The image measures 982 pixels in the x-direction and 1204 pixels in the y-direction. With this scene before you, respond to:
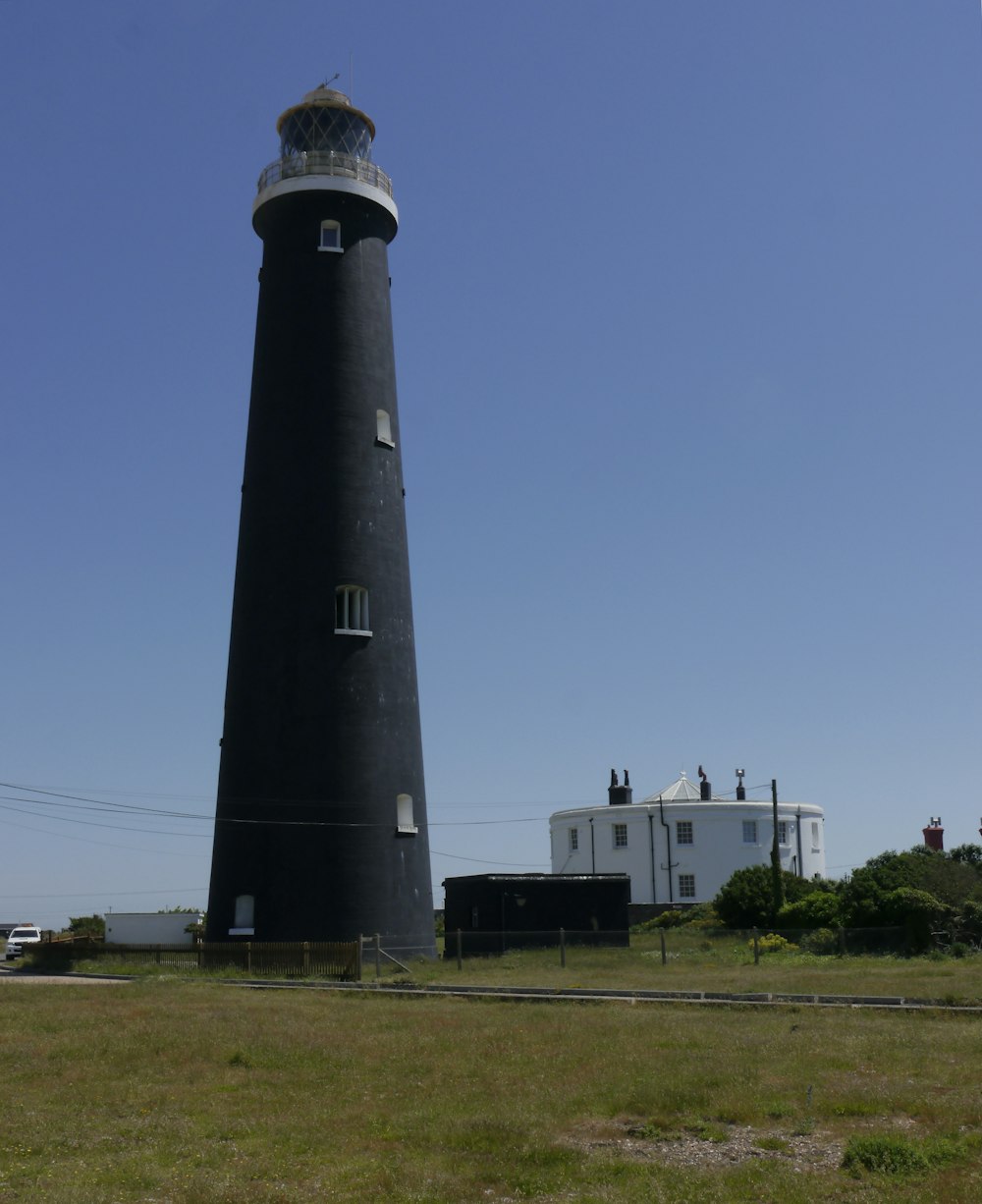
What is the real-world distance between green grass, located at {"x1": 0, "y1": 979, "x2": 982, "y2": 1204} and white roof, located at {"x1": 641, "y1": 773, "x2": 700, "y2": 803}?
47.1 metres

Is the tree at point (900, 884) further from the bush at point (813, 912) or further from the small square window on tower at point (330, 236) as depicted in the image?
the small square window on tower at point (330, 236)

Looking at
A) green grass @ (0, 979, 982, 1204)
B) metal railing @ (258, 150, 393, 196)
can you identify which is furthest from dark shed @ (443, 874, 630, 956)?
metal railing @ (258, 150, 393, 196)

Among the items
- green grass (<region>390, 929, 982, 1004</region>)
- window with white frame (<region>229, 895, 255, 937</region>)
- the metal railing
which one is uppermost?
the metal railing

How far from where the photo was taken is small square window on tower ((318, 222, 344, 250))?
124 ft

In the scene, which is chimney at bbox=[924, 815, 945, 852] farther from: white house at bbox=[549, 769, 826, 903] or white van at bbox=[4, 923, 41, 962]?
white van at bbox=[4, 923, 41, 962]

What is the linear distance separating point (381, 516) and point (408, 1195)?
90.0 ft

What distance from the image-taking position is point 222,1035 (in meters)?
19.8

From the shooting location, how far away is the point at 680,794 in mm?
70812

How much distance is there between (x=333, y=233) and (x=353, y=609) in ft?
39.1

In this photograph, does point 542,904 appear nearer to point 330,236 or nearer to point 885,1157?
point 330,236

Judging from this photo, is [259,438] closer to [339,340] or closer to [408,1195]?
[339,340]

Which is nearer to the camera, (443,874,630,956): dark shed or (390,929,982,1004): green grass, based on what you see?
(390,929,982,1004): green grass

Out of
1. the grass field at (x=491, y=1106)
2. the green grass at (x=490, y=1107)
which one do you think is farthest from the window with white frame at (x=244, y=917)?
the green grass at (x=490, y=1107)

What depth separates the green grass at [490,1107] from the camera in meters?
10.9
